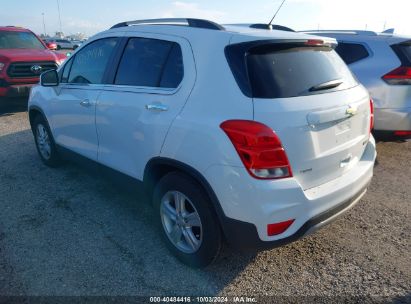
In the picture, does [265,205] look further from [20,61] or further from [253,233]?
[20,61]

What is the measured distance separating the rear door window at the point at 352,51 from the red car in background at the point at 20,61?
684cm

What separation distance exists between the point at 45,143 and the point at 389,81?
4.76 m

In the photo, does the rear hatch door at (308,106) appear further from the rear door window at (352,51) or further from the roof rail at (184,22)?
the rear door window at (352,51)

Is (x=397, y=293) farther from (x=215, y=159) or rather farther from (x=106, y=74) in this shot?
(x=106, y=74)

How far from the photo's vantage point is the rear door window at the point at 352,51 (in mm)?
5025

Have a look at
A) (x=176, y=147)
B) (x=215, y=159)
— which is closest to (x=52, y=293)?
(x=176, y=147)

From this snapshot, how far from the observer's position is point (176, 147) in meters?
2.62

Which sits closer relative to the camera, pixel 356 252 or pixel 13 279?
pixel 13 279

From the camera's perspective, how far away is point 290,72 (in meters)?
2.50

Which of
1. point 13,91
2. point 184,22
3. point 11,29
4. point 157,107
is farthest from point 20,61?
point 157,107

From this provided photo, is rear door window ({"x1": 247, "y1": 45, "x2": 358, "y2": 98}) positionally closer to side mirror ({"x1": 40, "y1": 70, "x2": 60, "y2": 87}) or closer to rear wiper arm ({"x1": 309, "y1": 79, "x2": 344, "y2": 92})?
rear wiper arm ({"x1": 309, "y1": 79, "x2": 344, "y2": 92})

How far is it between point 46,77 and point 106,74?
1329 millimetres

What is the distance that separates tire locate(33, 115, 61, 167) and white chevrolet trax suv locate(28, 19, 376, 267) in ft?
5.67

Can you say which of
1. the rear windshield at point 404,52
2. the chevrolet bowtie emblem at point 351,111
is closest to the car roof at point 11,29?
the rear windshield at point 404,52
